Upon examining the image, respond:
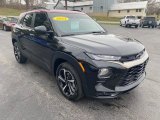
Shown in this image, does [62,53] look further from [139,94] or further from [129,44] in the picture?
[139,94]

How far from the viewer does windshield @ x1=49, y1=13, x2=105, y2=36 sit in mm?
4008

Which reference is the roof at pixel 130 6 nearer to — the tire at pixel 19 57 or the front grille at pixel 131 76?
the tire at pixel 19 57

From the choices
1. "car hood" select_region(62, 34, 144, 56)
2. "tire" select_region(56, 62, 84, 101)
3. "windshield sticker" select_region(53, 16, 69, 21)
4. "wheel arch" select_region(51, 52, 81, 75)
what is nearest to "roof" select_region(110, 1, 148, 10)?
"windshield sticker" select_region(53, 16, 69, 21)

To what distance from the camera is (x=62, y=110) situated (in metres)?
3.38

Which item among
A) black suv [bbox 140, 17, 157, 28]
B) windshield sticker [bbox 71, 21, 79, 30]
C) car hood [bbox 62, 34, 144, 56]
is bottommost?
car hood [bbox 62, 34, 144, 56]

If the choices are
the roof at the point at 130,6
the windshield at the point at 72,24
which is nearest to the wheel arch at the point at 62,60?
the windshield at the point at 72,24

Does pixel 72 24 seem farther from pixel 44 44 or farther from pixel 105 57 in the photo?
pixel 105 57

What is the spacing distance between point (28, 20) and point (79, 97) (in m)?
3.02

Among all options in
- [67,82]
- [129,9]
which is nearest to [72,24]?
[67,82]

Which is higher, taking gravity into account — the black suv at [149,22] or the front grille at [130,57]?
the black suv at [149,22]

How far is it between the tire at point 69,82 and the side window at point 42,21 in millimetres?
1026

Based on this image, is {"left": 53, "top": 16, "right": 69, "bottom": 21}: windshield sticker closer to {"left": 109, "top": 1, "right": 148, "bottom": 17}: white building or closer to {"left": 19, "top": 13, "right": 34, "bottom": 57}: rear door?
{"left": 19, "top": 13, "right": 34, "bottom": 57}: rear door

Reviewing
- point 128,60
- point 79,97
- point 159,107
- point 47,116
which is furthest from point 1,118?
point 159,107

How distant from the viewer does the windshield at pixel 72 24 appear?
4008 mm
